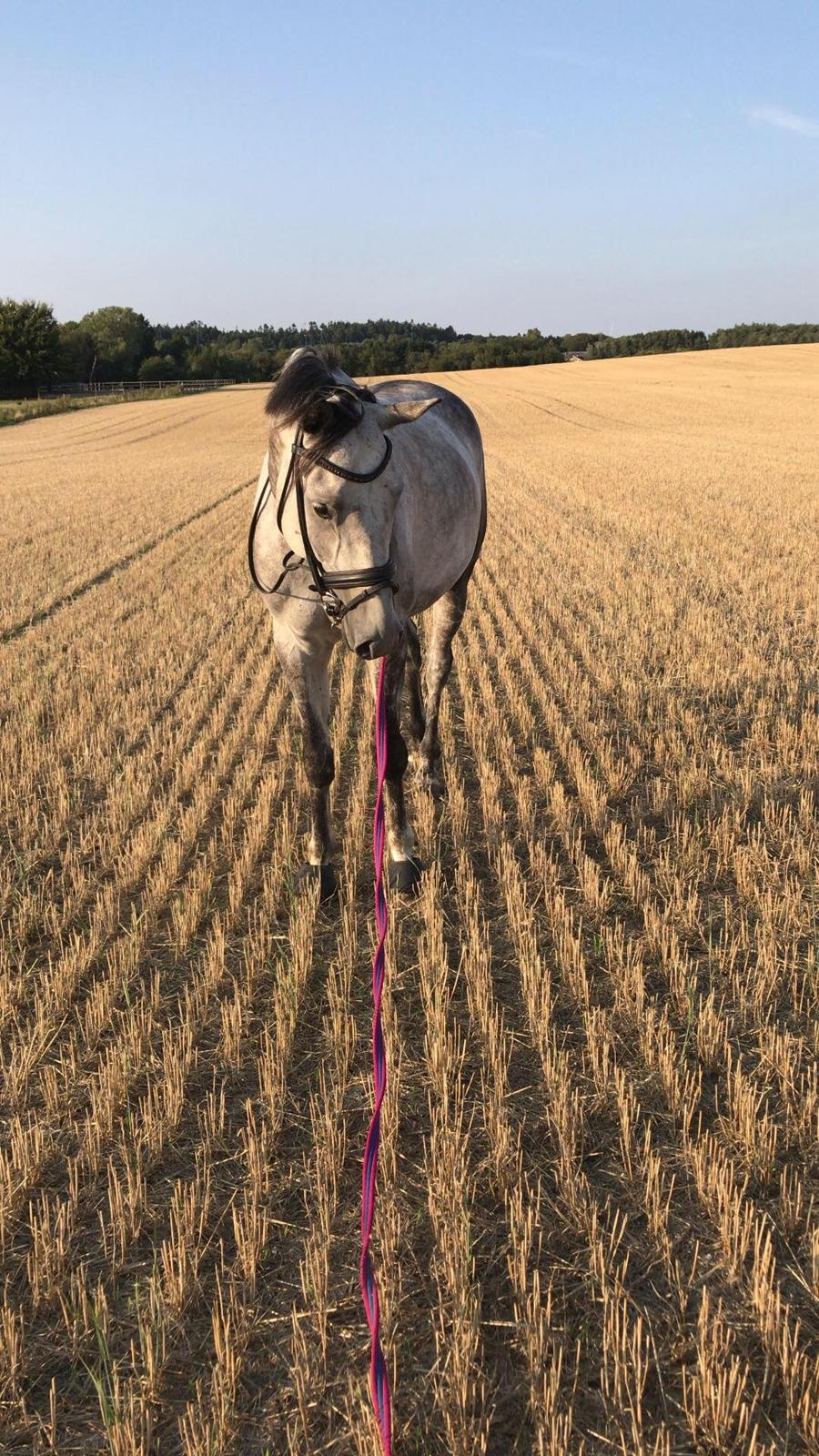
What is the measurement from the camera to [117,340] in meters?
84.7

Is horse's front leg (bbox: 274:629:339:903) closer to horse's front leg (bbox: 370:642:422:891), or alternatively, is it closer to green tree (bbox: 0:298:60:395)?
horse's front leg (bbox: 370:642:422:891)

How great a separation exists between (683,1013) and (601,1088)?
608mm

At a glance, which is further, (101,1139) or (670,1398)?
(101,1139)

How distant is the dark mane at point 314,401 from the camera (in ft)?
11.0

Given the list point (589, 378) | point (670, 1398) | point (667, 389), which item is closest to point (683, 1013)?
point (670, 1398)

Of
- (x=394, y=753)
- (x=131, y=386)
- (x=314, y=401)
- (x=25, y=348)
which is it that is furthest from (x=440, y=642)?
(x=131, y=386)

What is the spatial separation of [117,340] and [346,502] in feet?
304

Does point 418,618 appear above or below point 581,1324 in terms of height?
above

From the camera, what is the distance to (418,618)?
10188mm

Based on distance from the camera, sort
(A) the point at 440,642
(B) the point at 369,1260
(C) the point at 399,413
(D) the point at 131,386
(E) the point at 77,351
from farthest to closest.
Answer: (E) the point at 77,351 → (D) the point at 131,386 → (A) the point at 440,642 → (C) the point at 399,413 → (B) the point at 369,1260

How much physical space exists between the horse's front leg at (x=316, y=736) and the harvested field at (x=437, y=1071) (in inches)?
6.7

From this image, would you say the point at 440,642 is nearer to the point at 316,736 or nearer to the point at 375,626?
the point at 316,736

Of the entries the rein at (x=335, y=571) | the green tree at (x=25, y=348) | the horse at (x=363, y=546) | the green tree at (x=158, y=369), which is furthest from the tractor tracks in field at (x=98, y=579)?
the green tree at (x=158, y=369)

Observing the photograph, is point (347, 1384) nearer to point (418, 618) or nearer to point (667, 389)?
point (418, 618)
